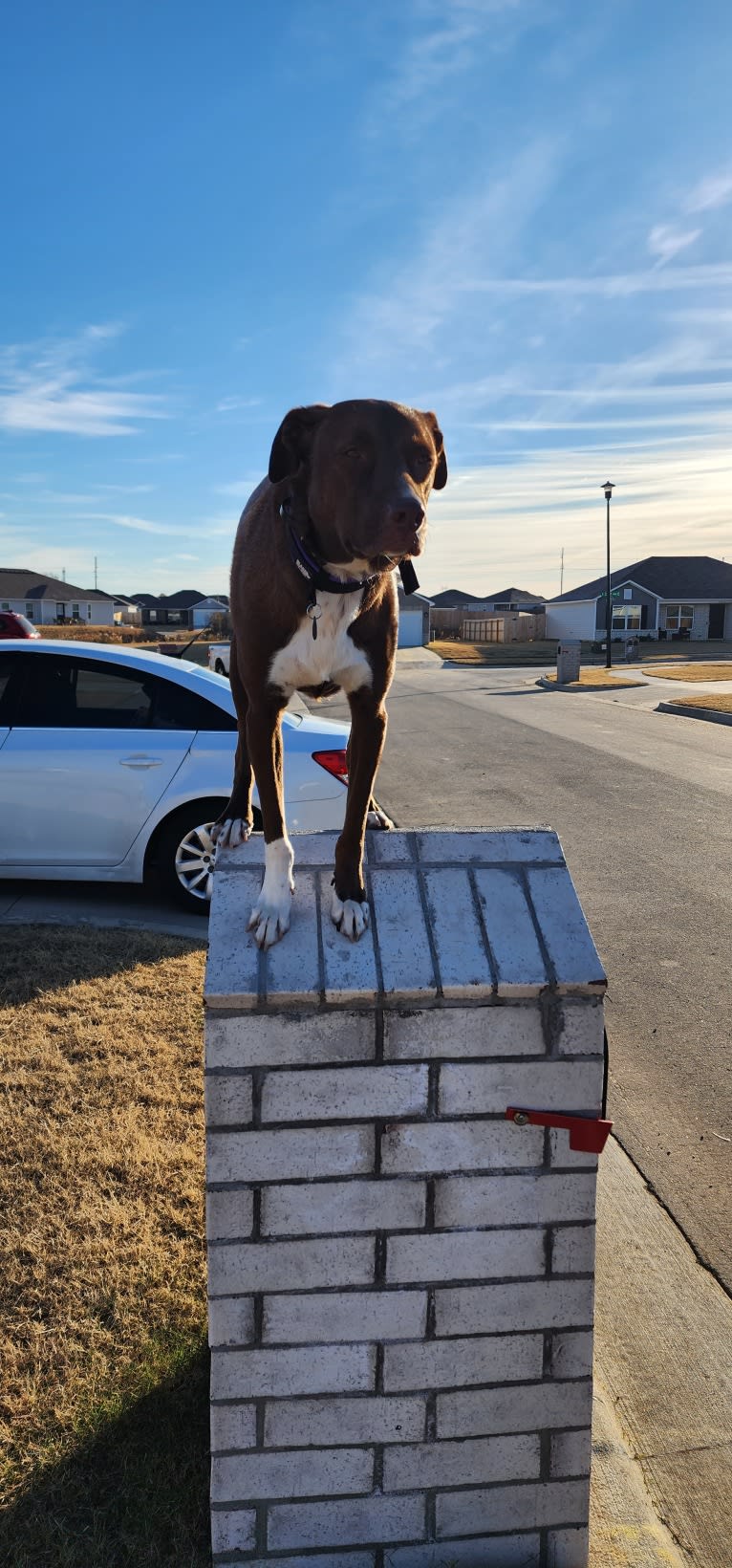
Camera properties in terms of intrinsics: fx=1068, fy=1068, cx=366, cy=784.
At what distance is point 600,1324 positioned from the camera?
119 inches

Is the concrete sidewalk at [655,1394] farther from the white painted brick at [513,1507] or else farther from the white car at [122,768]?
the white car at [122,768]

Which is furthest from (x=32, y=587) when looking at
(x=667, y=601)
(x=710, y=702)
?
(x=710, y=702)

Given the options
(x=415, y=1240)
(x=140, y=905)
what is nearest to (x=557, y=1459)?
(x=415, y=1240)

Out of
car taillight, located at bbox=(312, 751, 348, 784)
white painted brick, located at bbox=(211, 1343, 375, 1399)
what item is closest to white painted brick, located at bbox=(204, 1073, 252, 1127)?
white painted brick, located at bbox=(211, 1343, 375, 1399)

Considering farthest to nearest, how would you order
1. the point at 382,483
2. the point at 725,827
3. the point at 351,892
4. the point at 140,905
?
the point at 725,827 < the point at 140,905 < the point at 351,892 < the point at 382,483

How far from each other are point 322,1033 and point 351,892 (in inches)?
11.7

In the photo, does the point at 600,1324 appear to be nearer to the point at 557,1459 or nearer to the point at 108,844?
the point at 557,1459

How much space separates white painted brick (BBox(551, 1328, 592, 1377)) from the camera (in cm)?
212

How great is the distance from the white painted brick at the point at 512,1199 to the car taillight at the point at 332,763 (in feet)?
12.7

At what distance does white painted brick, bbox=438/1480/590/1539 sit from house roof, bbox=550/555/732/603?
198ft

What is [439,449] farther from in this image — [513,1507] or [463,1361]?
[513,1507]

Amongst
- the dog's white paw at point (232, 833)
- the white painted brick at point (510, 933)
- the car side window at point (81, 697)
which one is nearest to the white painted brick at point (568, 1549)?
the white painted brick at point (510, 933)

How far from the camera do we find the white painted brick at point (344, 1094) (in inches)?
78.5

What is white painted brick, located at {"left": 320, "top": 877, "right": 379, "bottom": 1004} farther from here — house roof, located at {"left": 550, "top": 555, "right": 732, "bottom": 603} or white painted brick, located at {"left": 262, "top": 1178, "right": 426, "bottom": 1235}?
house roof, located at {"left": 550, "top": 555, "right": 732, "bottom": 603}
